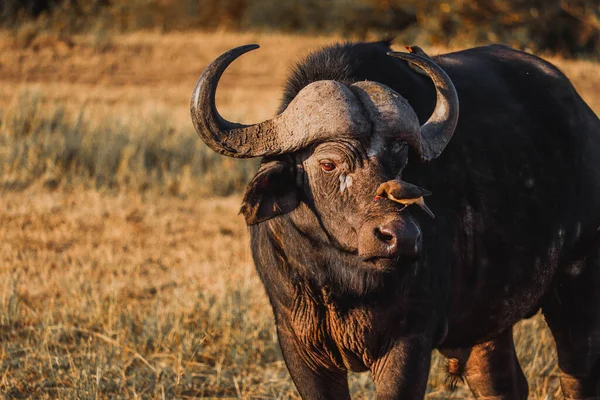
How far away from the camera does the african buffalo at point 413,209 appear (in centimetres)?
390

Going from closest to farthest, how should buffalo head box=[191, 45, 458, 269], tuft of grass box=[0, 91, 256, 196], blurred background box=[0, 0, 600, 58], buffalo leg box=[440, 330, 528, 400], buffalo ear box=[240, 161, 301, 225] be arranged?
buffalo head box=[191, 45, 458, 269], buffalo ear box=[240, 161, 301, 225], buffalo leg box=[440, 330, 528, 400], tuft of grass box=[0, 91, 256, 196], blurred background box=[0, 0, 600, 58]

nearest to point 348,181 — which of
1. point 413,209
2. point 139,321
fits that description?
point 413,209

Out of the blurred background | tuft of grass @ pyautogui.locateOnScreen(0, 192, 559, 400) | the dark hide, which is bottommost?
tuft of grass @ pyautogui.locateOnScreen(0, 192, 559, 400)

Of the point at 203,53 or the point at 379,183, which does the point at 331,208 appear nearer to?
the point at 379,183

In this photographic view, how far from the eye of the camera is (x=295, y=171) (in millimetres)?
4090

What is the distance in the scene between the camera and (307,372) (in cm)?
431

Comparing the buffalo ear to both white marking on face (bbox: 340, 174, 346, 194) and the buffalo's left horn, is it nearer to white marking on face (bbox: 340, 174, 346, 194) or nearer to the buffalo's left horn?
white marking on face (bbox: 340, 174, 346, 194)

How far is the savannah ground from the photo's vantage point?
5602 millimetres

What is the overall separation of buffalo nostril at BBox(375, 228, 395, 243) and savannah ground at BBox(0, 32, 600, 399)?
6.62ft

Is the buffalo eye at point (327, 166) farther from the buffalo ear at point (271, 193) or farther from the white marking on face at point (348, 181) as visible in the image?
the buffalo ear at point (271, 193)

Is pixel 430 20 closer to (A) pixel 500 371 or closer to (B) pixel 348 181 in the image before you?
(A) pixel 500 371

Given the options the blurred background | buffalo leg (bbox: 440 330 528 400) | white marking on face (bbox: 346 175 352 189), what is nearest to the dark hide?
white marking on face (bbox: 346 175 352 189)

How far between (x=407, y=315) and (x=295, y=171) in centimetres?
75

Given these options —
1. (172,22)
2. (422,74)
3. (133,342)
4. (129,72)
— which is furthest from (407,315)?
(172,22)
